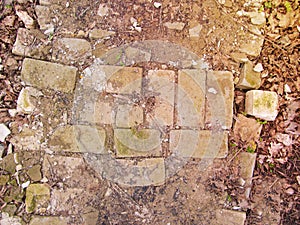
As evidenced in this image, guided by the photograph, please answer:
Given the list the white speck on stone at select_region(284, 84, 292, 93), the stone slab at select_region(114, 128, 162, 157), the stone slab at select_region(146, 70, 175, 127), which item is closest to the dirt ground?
the white speck on stone at select_region(284, 84, 292, 93)

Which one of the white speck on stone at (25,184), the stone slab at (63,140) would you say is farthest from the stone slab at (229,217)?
the white speck on stone at (25,184)

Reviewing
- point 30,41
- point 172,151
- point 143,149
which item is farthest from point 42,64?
point 172,151

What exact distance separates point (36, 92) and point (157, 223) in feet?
5.46

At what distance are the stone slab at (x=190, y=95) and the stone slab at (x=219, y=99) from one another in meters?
0.06

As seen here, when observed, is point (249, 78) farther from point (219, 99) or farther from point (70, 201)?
point (70, 201)

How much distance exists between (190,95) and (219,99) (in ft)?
0.93

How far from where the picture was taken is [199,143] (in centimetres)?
323

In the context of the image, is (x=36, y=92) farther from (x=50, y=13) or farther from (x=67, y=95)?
(x=50, y=13)

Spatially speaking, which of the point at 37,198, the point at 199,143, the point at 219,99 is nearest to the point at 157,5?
the point at 219,99

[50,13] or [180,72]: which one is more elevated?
[50,13]

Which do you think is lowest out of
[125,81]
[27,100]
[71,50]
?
[27,100]

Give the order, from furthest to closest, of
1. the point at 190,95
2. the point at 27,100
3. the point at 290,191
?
the point at 290,191 → the point at 190,95 → the point at 27,100

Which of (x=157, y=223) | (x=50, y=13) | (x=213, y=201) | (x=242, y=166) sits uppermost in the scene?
(x=50, y=13)

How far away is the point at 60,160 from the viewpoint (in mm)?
3145
